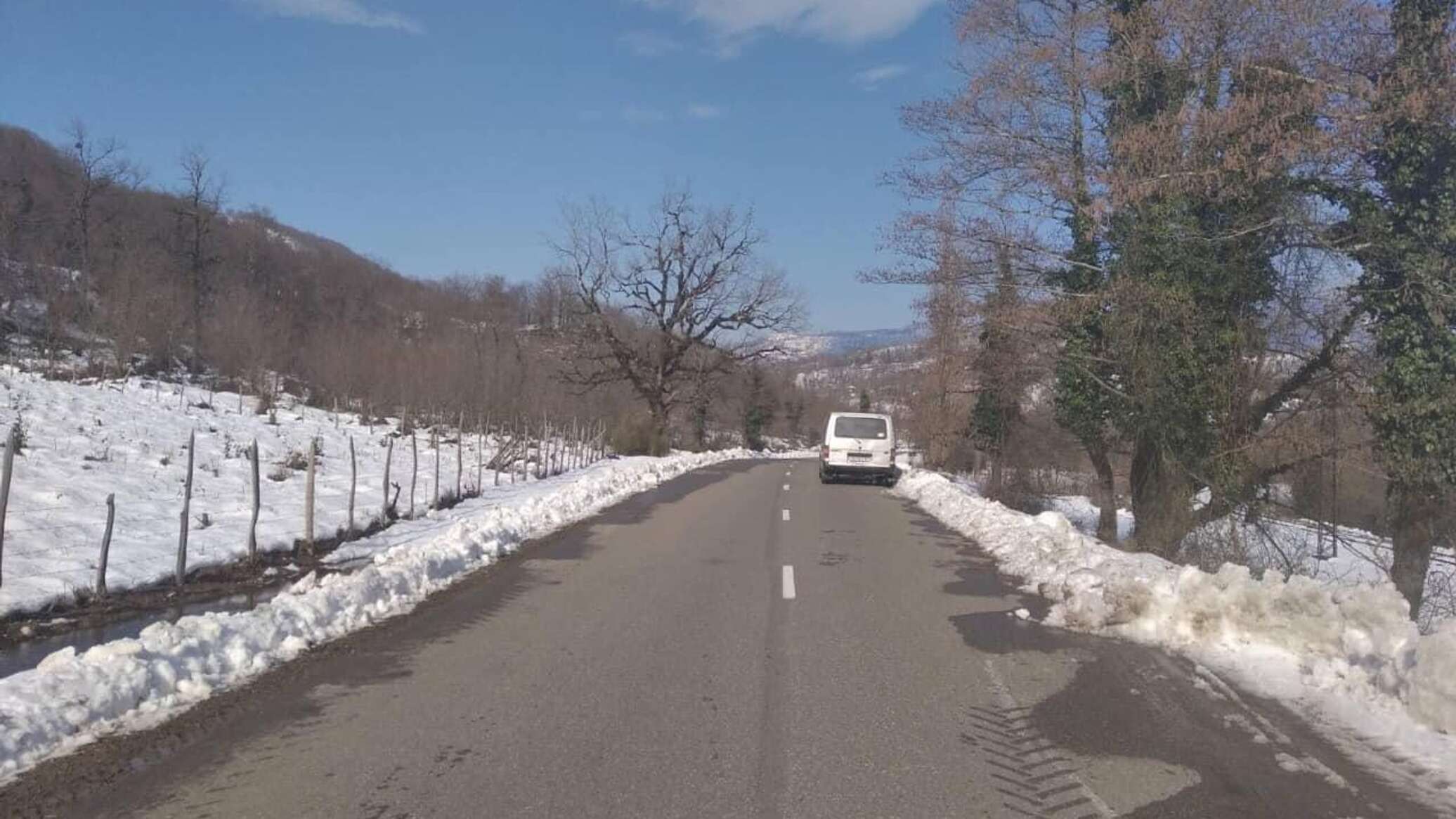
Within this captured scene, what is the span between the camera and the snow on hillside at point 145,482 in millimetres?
11992

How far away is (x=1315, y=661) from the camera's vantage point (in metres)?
7.16

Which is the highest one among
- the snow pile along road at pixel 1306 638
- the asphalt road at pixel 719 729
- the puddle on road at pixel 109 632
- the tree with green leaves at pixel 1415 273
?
the tree with green leaves at pixel 1415 273

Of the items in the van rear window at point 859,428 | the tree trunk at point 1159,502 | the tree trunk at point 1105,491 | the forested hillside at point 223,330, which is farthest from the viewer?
the forested hillside at point 223,330

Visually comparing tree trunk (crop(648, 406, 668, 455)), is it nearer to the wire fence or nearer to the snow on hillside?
the snow on hillside

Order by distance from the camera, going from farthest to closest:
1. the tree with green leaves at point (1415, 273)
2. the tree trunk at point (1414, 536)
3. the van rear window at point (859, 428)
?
1. the van rear window at point (859, 428)
2. the tree trunk at point (1414, 536)
3. the tree with green leaves at point (1415, 273)

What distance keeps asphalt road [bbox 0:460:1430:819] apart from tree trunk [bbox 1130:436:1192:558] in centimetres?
875

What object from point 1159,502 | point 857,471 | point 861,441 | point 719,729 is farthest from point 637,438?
point 719,729

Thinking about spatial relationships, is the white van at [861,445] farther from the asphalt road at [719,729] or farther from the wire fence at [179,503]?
the asphalt road at [719,729]

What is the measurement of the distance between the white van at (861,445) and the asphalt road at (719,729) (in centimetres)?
2048

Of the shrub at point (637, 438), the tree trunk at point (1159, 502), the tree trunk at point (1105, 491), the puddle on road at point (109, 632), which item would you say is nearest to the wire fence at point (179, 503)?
the puddle on road at point (109, 632)

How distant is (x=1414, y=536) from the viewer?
1473 cm

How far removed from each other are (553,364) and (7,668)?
48054mm

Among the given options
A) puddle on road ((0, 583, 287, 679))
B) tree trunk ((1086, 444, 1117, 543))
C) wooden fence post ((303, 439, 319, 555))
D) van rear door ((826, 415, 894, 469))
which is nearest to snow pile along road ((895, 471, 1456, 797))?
puddle on road ((0, 583, 287, 679))

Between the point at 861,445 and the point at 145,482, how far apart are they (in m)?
19.1
